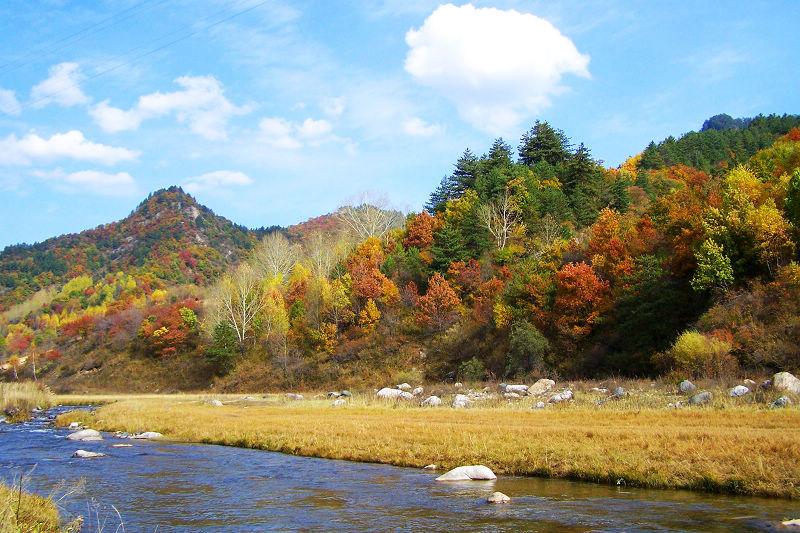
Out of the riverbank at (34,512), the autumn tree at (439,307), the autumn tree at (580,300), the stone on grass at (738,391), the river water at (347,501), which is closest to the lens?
the riverbank at (34,512)

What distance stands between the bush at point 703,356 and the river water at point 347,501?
2189cm

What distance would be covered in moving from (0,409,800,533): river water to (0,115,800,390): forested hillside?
2303cm

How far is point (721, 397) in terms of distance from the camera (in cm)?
2775

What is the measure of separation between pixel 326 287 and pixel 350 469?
66.4 meters

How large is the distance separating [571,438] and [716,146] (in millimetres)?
119141

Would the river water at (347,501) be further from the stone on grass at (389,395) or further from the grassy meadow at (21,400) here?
the grassy meadow at (21,400)

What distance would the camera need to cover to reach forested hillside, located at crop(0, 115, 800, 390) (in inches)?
1683

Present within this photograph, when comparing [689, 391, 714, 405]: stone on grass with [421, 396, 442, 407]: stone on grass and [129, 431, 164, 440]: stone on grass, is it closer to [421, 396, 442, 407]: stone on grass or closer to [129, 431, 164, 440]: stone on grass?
[421, 396, 442, 407]: stone on grass

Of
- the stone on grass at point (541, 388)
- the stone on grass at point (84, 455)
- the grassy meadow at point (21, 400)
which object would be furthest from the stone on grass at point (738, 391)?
the grassy meadow at point (21, 400)

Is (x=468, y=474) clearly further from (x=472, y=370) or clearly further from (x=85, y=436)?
(x=472, y=370)

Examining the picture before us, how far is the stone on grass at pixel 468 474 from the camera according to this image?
1873cm

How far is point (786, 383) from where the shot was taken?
89.5 feet

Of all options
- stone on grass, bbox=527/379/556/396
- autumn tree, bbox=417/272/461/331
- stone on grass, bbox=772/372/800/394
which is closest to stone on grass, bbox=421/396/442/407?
stone on grass, bbox=527/379/556/396

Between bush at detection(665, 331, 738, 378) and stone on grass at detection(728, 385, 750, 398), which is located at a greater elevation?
bush at detection(665, 331, 738, 378)
